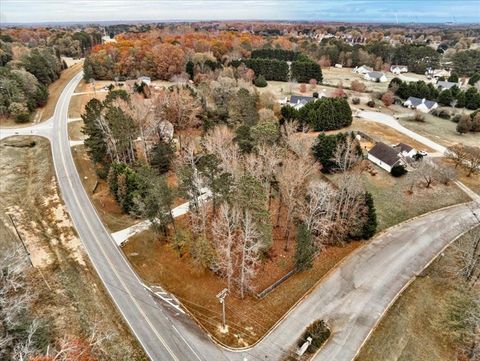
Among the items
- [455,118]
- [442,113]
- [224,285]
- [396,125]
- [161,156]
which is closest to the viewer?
[224,285]

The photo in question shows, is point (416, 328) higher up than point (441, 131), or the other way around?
point (416, 328)

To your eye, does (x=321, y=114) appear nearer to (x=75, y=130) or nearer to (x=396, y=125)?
(x=396, y=125)

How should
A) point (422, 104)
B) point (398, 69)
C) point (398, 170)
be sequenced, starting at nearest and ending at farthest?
point (398, 170)
point (422, 104)
point (398, 69)

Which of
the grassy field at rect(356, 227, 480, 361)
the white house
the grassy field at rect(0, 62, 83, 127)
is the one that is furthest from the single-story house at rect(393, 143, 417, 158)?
the white house

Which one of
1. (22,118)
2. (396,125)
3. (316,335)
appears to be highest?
(22,118)

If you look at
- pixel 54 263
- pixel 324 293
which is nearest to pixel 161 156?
pixel 54 263

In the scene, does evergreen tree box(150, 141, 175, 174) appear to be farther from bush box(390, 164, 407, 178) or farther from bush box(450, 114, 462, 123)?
bush box(450, 114, 462, 123)

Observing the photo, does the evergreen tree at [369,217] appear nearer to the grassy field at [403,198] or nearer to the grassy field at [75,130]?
the grassy field at [403,198]
